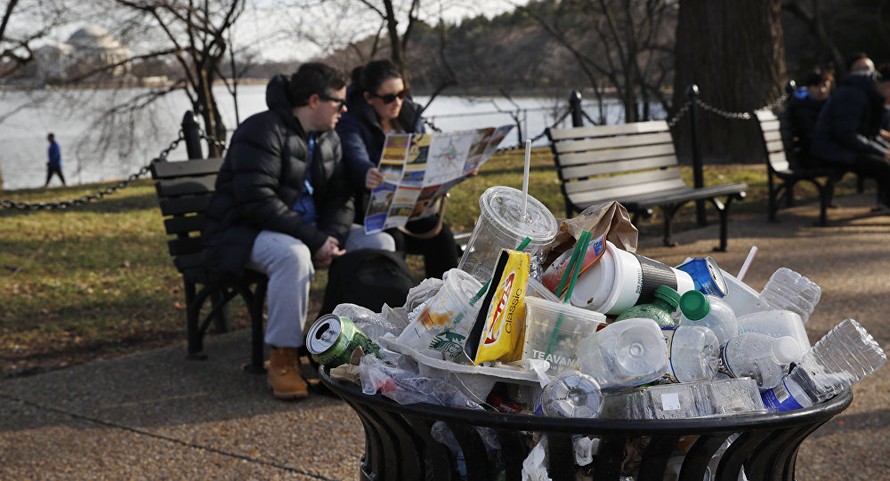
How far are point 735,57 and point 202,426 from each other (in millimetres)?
12353

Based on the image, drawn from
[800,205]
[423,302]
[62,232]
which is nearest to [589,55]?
Result: [800,205]

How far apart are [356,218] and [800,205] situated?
6.74 m

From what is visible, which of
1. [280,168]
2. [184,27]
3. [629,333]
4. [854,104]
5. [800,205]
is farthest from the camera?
[184,27]

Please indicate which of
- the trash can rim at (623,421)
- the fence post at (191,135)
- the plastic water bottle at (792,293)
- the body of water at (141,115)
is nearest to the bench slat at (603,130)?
the fence post at (191,135)

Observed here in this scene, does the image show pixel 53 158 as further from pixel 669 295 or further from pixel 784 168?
pixel 669 295

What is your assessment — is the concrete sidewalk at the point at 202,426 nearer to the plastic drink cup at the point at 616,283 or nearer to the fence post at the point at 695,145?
the plastic drink cup at the point at 616,283

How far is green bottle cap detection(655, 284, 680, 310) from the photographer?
2.08 metres

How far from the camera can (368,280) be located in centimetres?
436

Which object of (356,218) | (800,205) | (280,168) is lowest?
(800,205)

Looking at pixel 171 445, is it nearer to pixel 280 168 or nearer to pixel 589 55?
pixel 280 168

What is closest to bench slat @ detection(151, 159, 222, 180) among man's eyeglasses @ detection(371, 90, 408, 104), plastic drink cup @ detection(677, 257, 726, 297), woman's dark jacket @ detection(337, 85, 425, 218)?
woman's dark jacket @ detection(337, 85, 425, 218)

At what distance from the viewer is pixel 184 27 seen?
17.6 meters

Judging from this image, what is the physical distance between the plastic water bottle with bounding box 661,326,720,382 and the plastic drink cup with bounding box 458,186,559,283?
43 cm

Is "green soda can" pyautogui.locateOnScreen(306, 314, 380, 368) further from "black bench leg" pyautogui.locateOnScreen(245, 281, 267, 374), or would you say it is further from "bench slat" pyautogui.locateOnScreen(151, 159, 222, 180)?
"bench slat" pyautogui.locateOnScreen(151, 159, 222, 180)
